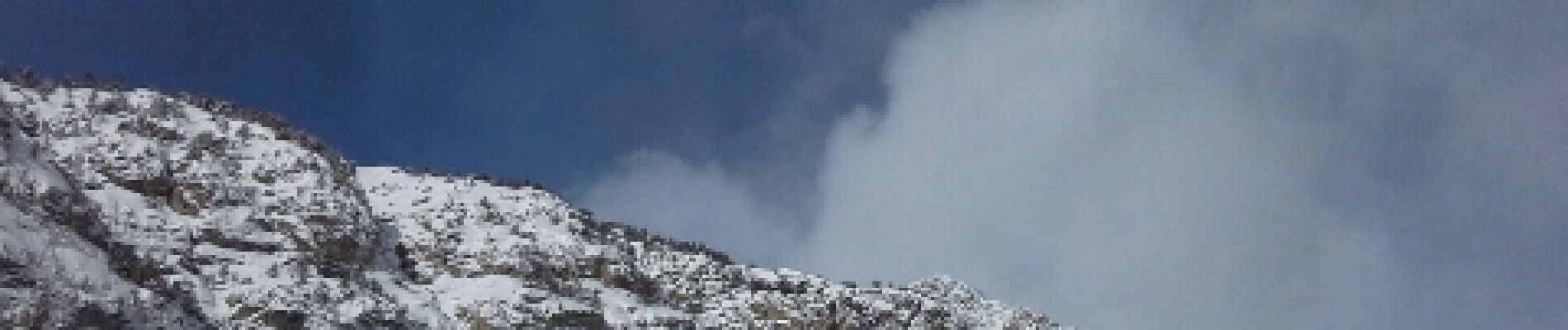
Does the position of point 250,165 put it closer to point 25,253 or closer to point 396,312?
point 396,312

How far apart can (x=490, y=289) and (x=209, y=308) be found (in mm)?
9162

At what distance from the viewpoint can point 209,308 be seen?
28.4m

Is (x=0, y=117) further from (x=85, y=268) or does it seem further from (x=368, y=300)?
(x=368, y=300)

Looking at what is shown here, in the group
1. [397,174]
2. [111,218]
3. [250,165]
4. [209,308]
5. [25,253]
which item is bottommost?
[25,253]

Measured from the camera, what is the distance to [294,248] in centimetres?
3250

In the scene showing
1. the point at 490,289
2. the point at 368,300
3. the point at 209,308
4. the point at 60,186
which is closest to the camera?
the point at 60,186

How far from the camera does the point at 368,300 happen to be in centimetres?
3147

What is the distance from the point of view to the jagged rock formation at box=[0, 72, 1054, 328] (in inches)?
923

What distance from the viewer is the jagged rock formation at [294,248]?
23.4 m

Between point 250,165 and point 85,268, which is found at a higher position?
point 250,165

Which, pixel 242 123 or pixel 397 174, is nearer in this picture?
pixel 242 123

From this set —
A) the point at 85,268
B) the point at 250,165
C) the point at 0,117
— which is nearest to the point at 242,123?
the point at 250,165

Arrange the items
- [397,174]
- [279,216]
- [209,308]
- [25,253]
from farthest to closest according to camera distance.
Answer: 1. [397,174]
2. [279,216]
3. [209,308]
4. [25,253]

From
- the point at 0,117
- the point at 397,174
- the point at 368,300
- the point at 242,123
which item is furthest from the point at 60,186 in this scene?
the point at 397,174
